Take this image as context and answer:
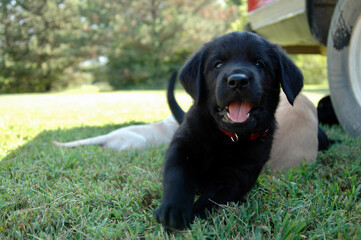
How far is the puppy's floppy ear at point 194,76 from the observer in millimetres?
2121

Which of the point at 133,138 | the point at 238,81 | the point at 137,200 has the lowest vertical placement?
the point at 133,138

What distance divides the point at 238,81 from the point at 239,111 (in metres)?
0.22

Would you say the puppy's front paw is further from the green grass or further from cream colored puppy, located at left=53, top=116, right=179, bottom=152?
cream colored puppy, located at left=53, top=116, right=179, bottom=152

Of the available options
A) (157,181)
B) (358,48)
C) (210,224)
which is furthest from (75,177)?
(358,48)

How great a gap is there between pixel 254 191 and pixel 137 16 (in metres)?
23.2

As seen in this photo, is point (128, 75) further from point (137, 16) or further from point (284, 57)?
point (284, 57)

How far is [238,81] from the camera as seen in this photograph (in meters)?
1.75

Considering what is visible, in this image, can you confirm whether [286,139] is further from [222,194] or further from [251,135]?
[222,194]

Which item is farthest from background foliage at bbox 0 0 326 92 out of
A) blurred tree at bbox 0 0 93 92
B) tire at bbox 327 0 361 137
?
tire at bbox 327 0 361 137

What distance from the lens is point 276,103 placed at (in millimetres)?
2201

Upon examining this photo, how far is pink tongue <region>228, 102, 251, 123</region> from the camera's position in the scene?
1.86 meters

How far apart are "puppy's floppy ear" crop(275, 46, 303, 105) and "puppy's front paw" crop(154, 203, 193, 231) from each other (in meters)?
1.05

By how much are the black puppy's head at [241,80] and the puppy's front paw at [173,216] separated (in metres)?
0.58

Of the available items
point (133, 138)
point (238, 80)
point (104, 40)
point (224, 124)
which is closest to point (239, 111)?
point (224, 124)
